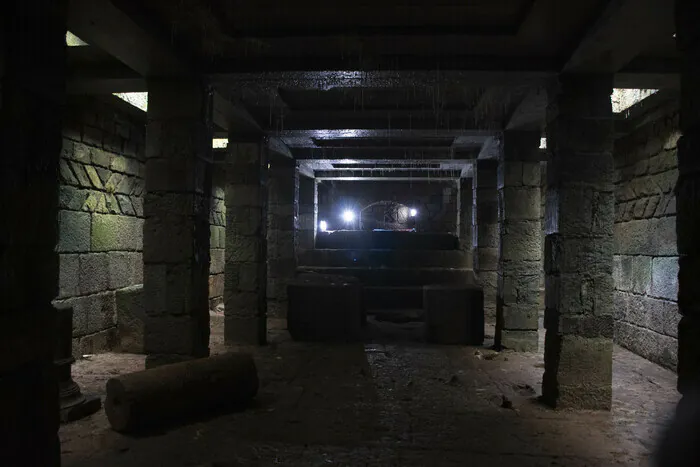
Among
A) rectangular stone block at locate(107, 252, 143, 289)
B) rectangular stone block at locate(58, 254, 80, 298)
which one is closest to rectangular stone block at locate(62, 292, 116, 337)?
rectangular stone block at locate(58, 254, 80, 298)

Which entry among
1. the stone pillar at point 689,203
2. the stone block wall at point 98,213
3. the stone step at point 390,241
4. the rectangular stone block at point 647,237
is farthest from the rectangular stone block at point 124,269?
the rectangular stone block at point 647,237

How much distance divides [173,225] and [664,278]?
6181 millimetres

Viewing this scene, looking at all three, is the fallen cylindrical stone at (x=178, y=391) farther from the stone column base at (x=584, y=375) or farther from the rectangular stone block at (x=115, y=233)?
the rectangular stone block at (x=115, y=233)

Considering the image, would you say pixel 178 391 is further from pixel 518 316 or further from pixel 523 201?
pixel 523 201

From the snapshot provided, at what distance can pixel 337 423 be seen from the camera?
3.93 metres

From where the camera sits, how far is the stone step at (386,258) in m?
10.9

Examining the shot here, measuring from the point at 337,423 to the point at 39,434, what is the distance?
2276mm

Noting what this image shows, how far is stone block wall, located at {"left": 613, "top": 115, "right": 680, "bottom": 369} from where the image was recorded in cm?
593

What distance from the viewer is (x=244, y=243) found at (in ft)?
22.7

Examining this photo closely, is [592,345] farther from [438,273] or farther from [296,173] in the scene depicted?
[296,173]

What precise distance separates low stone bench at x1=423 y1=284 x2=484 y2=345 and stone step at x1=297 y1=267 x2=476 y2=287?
9.88ft

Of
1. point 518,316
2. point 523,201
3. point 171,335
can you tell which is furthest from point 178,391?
point 523,201

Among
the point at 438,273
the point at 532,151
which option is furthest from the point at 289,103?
the point at 438,273

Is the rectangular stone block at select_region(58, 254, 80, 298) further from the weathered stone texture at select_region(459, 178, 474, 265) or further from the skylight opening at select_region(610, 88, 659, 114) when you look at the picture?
the weathered stone texture at select_region(459, 178, 474, 265)
